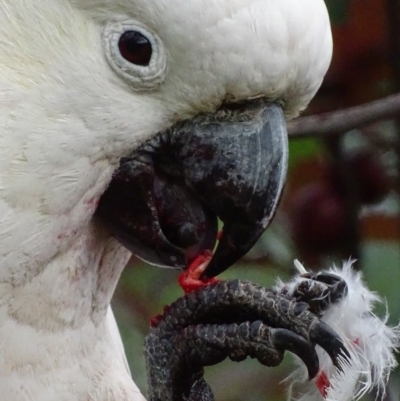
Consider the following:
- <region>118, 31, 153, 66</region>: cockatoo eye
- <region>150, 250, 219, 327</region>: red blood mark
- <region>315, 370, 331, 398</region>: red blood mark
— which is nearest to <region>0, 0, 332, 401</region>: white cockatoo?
<region>118, 31, 153, 66</region>: cockatoo eye

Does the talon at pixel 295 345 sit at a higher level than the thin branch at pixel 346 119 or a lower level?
lower

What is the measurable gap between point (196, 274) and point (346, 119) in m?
0.51

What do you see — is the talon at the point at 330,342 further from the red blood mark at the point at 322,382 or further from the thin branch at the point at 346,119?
the thin branch at the point at 346,119

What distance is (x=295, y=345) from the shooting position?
1150 mm

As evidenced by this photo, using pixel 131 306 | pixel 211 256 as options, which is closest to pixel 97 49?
pixel 211 256

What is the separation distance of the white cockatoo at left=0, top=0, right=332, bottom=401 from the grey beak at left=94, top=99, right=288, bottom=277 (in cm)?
1

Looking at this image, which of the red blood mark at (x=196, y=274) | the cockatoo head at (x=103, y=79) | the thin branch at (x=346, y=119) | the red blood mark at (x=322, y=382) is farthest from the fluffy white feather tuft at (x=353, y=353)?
the thin branch at (x=346, y=119)

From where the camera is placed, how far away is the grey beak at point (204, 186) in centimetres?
108

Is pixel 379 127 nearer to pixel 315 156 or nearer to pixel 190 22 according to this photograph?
pixel 315 156

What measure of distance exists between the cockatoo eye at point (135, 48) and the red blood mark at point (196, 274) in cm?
28

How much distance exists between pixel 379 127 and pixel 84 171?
1.27 m

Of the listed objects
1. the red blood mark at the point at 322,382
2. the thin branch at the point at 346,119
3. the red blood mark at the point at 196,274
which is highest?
the red blood mark at the point at 196,274

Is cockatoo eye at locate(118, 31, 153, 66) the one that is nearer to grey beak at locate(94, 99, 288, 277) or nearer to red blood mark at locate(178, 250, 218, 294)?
grey beak at locate(94, 99, 288, 277)

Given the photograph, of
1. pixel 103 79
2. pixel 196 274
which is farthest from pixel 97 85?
pixel 196 274
